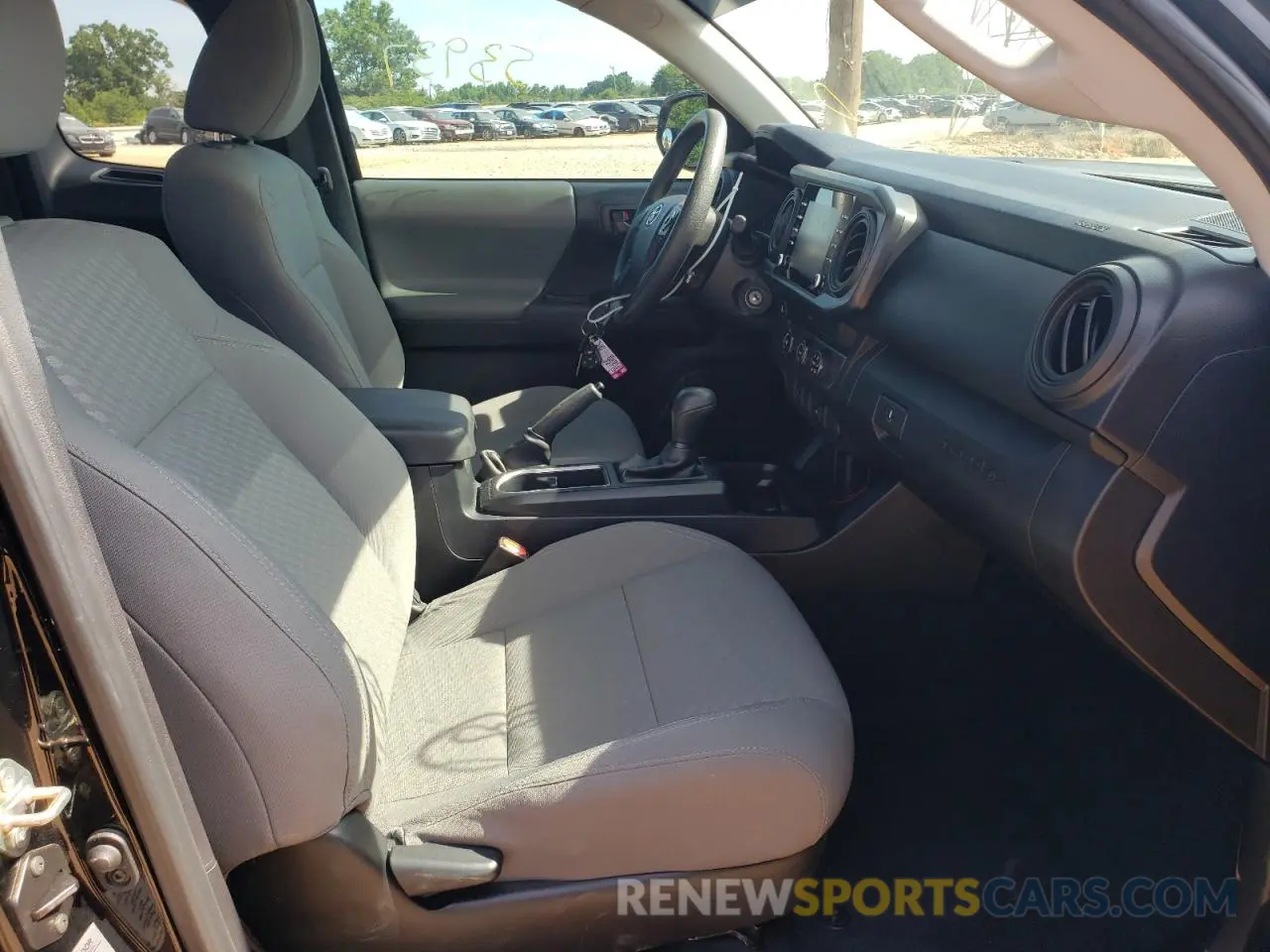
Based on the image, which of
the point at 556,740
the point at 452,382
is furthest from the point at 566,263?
the point at 556,740

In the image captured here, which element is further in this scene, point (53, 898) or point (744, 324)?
point (744, 324)

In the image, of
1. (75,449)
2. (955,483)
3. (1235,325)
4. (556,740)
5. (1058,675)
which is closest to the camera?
(75,449)

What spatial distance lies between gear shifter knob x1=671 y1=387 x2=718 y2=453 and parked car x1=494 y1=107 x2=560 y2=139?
1.08 metres

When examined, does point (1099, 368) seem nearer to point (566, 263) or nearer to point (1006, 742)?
point (1006, 742)

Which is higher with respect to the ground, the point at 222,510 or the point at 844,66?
the point at 844,66

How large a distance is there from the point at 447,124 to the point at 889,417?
167cm

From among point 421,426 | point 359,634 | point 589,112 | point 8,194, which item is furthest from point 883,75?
point 8,194

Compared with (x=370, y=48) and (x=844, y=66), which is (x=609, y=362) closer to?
(x=844, y=66)

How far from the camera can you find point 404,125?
9.25 feet

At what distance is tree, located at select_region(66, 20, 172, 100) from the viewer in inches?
95.4

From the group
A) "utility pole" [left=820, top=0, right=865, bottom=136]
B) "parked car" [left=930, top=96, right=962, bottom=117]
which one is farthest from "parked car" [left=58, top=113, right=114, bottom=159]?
"parked car" [left=930, top=96, right=962, bottom=117]

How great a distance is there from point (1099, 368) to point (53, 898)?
1046 millimetres

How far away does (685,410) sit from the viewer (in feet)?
6.82

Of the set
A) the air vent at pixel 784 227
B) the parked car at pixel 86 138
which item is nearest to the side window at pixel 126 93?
the parked car at pixel 86 138
